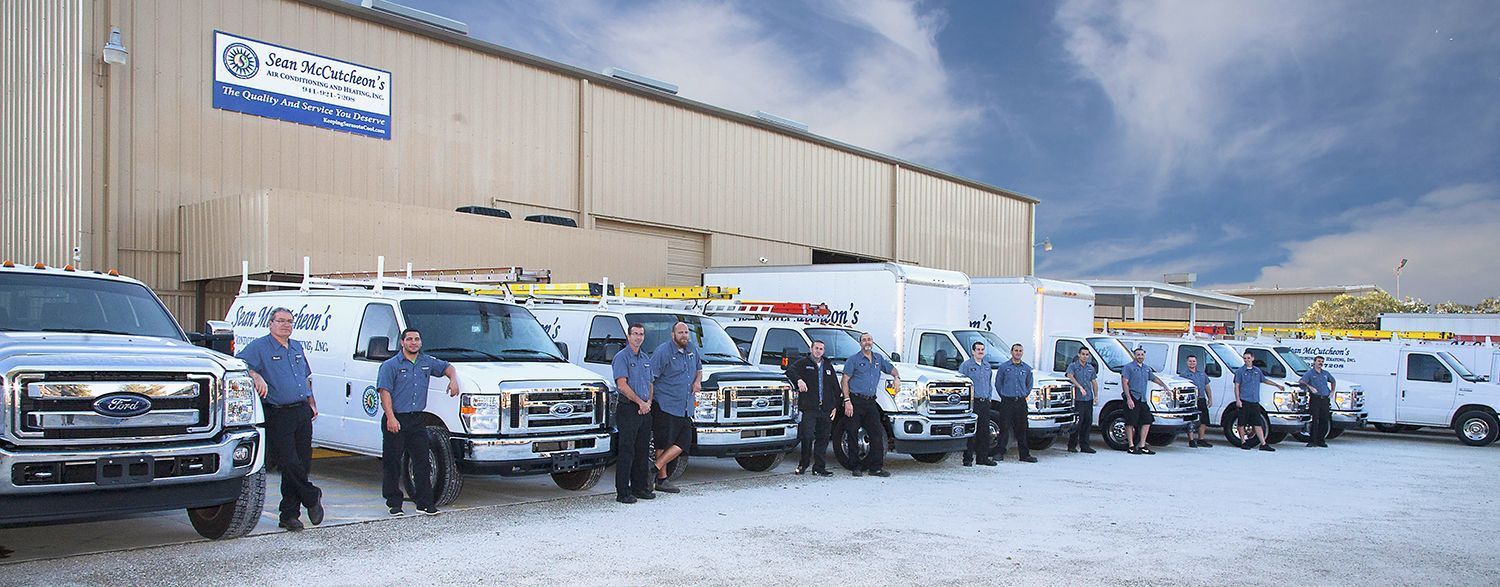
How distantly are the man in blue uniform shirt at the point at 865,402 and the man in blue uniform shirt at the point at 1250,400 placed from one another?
753 cm

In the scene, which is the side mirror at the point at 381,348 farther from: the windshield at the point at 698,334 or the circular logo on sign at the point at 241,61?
the circular logo on sign at the point at 241,61

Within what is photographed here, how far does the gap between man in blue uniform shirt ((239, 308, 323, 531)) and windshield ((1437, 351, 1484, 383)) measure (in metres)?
19.1

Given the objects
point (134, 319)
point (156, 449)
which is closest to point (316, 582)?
point (156, 449)

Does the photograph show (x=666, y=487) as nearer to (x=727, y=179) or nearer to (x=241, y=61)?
(x=241, y=61)

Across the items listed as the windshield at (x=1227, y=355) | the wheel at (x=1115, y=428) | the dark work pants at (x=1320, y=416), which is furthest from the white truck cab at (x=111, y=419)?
the dark work pants at (x=1320, y=416)

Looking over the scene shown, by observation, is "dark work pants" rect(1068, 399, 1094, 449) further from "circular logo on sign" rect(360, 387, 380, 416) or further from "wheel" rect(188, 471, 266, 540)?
"wheel" rect(188, 471, 266, 540)

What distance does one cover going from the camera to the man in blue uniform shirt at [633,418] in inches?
393

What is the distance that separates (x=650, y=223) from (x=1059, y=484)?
16.0 meters

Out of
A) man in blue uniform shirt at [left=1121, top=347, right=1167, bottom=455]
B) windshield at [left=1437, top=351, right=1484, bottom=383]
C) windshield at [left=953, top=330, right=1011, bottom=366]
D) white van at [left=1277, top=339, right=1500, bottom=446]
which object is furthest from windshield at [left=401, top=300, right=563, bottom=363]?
windshield at [left=1437, top=351, right=1484, bottom=383]

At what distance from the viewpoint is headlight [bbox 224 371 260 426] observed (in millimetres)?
7066

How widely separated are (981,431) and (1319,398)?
300 inches

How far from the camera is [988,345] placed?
1584 centimetres

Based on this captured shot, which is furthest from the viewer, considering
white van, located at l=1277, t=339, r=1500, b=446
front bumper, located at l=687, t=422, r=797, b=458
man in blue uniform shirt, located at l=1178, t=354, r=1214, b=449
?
white van, located at l=1277, t=339, r=1500, b=446

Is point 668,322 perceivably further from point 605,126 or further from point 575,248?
point 605,126
